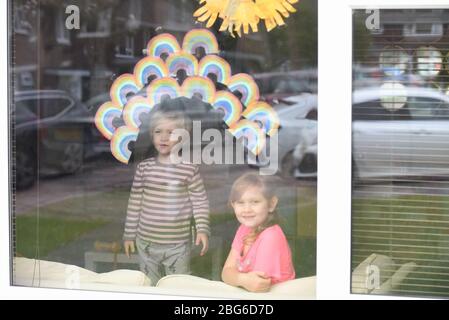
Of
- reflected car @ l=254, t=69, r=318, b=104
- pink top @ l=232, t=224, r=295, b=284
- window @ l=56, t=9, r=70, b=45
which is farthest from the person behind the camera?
window @ l=56, t=9, r=70, b=45

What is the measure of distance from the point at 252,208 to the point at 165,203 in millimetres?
478

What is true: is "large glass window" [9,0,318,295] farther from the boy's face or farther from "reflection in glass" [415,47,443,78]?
"reflection in glass" [415,47,443,78]

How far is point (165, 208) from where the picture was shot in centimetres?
433

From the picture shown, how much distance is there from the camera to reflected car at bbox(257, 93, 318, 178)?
13.4 feet

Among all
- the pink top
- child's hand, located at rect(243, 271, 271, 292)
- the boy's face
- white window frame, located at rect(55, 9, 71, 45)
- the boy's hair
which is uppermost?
white window frame, located at rect(55, 9, 71, 45)

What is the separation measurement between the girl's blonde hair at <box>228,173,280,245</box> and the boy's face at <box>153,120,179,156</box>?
Answer: 41 cm

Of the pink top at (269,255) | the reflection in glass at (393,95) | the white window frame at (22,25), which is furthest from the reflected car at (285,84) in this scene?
the white window frame at (22,25)

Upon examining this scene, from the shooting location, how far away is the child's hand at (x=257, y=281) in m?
4.21

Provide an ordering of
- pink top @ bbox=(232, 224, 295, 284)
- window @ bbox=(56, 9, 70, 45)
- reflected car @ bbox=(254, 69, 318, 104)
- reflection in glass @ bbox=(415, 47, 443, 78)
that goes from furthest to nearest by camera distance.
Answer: window @ bbox=(56, 9, 70, 45) → pink top @ bbox=(232, 224, 295, 284) → reflected car @ bbox=(254, 69, 318, 104) → reflection in glass @ bbox=(415, 47, 443, 78)

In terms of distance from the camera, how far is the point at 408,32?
394 cm

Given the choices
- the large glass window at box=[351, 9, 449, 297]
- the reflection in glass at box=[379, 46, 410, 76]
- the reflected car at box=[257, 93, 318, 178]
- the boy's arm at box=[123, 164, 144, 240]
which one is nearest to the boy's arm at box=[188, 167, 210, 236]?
the boy's arm at box=[123, 164, 144, 240]
